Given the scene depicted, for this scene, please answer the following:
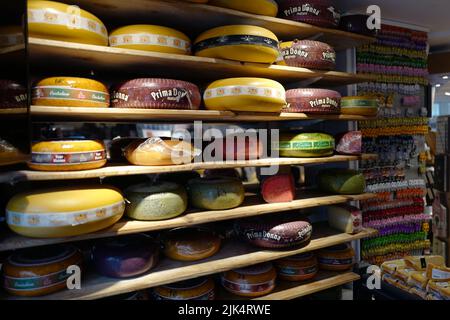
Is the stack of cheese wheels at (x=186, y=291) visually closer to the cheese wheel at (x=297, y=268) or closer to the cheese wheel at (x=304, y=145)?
the cheese wheel at (x=297, y=268)

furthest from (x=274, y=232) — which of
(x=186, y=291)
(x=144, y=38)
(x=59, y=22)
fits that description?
(x=59, y=22)

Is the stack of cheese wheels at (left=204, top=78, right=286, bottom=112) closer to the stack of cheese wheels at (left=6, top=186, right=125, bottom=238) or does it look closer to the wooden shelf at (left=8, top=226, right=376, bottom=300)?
the stack of cheese wheels at (left=6, top=186, right=125, bottom=238)

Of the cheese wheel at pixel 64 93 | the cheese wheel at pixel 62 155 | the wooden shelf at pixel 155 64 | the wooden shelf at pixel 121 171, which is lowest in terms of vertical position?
the wooden shelf at pixel 121 171

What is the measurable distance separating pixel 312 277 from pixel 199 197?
3.70ft

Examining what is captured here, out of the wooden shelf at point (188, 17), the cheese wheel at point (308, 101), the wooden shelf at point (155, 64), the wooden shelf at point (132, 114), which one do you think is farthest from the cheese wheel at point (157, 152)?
the cheese wheel at point (308, 101)

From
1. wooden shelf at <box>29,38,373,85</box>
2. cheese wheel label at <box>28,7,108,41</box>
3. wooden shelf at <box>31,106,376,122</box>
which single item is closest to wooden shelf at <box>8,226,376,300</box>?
wooden shelf at <box>31,106,376,122</box>

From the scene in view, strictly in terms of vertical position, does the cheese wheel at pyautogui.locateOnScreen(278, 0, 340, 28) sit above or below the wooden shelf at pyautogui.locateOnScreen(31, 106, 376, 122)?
above

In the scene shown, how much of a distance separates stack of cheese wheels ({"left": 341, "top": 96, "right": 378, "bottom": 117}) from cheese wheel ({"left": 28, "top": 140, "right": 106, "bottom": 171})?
1.87m

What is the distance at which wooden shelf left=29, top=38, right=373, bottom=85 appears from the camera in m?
1.50

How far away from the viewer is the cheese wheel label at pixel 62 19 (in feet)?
4.56

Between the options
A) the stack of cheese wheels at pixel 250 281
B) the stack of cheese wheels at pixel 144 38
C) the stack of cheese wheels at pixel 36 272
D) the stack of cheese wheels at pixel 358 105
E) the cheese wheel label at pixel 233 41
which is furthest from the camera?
the stack of cheese wheels at pixel 358 105

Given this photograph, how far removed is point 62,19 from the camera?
1430 millimetres

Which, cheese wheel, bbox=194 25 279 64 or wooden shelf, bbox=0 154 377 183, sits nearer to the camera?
wooden shelf, bbox=0 154 377 183

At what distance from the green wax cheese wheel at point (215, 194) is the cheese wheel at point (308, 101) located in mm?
693
